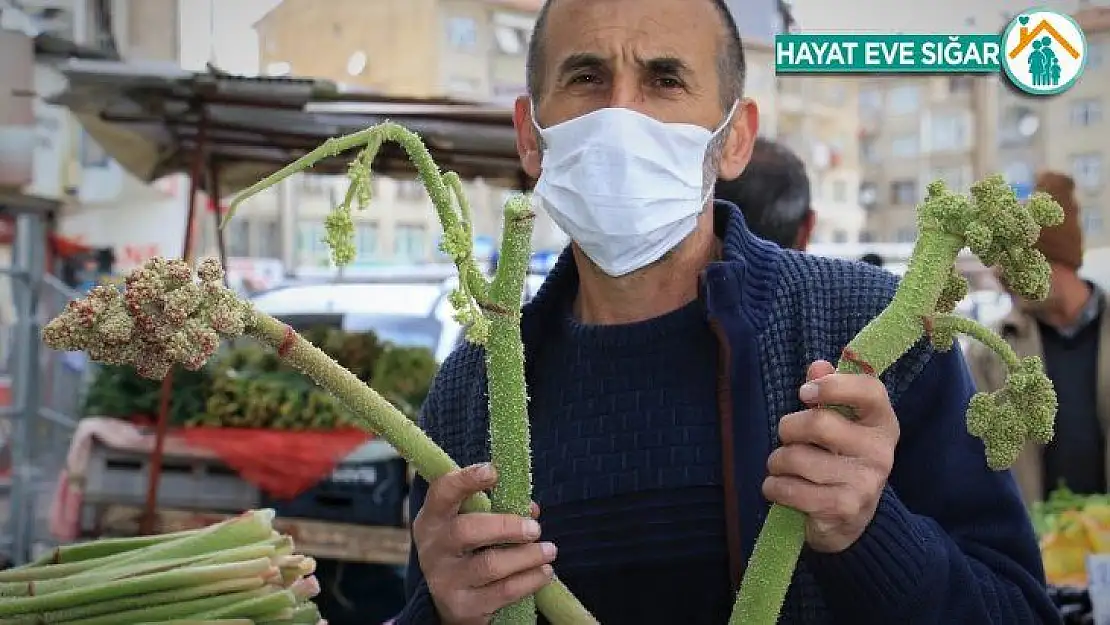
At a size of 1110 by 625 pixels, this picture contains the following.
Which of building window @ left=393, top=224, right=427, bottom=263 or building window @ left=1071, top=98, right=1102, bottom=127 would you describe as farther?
building window @ left=393, top=224, right=427, bottom=263

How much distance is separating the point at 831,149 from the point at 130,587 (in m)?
22.7

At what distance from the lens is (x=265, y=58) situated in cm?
494

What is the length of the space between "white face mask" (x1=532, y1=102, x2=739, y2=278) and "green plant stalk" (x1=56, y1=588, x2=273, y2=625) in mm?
869

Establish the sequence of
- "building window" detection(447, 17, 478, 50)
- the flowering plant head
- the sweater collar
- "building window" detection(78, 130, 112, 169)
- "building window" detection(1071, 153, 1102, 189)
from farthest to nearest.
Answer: "building window" detection(78, 130, 112, 169) < "building window" detection(447, 17, 478, 50) < "building window" detection(1071, 153, 1102, 189) < the sweater collar < the flowering plant head

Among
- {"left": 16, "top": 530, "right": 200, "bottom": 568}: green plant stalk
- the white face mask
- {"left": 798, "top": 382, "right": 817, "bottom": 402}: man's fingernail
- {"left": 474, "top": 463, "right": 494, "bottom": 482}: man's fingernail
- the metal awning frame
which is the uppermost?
the metal awning frame

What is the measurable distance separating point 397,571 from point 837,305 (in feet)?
14.9

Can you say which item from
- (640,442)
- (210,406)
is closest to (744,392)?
(640,442)

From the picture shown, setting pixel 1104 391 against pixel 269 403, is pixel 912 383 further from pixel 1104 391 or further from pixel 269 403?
pixel 269 403

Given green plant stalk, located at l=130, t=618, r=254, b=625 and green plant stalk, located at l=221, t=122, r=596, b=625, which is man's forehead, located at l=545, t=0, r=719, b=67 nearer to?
green plant stalk, located at l=221, t=122, r=596, b=625

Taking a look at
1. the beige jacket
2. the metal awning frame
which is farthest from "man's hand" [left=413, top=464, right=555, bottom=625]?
the metal awning frame

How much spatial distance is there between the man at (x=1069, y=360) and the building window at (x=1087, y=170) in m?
1.09

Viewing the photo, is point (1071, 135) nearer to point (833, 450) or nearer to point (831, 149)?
point (833, 450)

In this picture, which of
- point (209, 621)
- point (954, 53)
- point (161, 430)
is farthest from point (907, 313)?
point (161, 430)

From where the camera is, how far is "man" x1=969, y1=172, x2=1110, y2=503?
4336 mm
